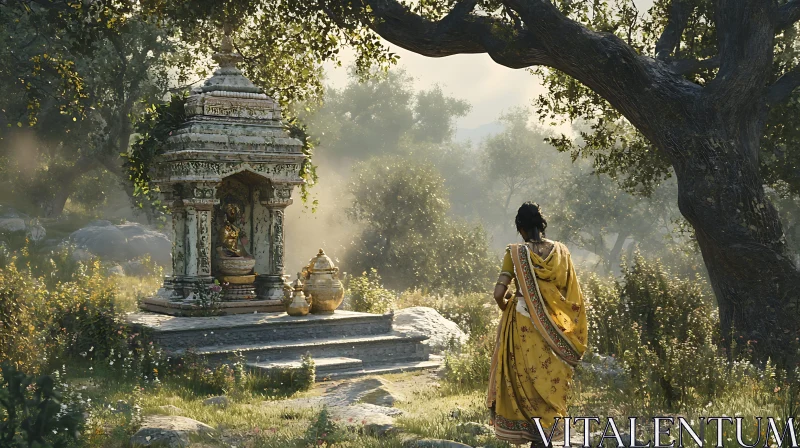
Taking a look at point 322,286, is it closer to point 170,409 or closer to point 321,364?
point 321,364

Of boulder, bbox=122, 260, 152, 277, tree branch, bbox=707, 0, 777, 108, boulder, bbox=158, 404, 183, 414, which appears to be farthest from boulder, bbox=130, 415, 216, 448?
boulder, bbox=122, 260, 152, 277

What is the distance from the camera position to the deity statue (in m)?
17.1

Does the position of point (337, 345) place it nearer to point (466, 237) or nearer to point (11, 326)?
point (11, 326)

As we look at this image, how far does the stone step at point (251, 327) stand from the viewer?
13.8 m

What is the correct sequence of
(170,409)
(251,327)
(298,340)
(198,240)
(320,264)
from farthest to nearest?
(198,240) < (320,264) < (298,340) < (251,327) < (170,409)

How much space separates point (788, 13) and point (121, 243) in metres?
28.4

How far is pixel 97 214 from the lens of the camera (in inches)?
1770

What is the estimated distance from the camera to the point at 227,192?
57.4 feet

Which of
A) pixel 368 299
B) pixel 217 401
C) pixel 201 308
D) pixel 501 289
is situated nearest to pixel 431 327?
pixel 368 299

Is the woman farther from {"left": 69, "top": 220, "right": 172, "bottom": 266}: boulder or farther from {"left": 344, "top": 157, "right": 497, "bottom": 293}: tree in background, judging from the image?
{"left": 69, "top": 220, "right": 172, "bottom": 266}: boulder

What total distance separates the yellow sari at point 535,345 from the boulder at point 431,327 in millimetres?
7576

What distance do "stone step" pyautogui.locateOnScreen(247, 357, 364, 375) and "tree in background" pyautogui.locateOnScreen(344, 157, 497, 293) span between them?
18.8m

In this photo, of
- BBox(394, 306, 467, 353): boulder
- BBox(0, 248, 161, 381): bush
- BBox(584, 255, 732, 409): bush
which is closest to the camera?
BBox(584, 255, 732, 409): bush

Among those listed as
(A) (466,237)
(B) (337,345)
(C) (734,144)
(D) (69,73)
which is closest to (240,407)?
(B) (337,345)
